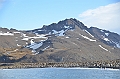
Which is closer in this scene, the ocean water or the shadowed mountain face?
the ocean water

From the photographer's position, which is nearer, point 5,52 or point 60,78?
point 60,78

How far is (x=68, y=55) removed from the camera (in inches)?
5556

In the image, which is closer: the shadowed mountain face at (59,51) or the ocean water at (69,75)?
the ocean water at (69,75)

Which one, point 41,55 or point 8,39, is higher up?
point 8,39

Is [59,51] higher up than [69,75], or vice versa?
[59,51]

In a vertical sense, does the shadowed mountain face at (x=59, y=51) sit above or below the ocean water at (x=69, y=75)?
above

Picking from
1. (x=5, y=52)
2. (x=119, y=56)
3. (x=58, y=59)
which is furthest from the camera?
(x=119, y=56)

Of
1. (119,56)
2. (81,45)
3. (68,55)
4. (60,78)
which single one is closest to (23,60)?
(68,55)

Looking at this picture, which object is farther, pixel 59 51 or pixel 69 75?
pixel 59 51

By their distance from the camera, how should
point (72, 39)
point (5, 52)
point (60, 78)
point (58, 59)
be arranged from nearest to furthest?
point (60, 78) → point (58, 59) → point (5, 52) → point (72, 39)

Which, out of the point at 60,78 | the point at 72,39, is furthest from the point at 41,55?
the point at 60,78

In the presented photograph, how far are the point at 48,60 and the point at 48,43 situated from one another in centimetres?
2844

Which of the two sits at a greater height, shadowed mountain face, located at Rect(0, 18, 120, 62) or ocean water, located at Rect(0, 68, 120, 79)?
shadowed mountain face, located at Rect(0, 18, 120, 62)

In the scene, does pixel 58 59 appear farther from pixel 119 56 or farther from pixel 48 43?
pixel 119 56
